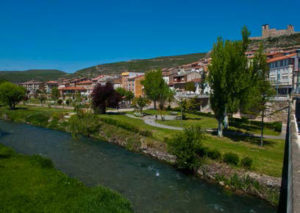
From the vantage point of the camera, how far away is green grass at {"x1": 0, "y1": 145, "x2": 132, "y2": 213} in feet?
37.2

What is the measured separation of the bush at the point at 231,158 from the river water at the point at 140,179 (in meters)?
2.74

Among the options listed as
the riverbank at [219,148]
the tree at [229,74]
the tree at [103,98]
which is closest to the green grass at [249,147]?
the riverbank at [219,148]

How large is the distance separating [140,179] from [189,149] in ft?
17.3

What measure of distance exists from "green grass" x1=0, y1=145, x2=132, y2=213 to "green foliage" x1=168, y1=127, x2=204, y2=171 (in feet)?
27.6

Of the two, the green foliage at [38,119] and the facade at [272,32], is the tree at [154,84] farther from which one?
the facade at [272,32]

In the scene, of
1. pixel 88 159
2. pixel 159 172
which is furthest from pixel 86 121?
pixel 159 172

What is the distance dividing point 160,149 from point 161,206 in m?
11.3

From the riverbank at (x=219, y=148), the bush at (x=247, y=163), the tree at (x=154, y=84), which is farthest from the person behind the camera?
the tree at (x=154, y=84)

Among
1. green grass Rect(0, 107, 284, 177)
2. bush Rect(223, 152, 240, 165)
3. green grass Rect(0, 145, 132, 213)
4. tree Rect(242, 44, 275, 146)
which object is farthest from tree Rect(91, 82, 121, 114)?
bush Rect(223, 152, 240, 165)

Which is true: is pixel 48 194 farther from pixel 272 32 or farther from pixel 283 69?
pixel 272 32

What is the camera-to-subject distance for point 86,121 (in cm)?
3675

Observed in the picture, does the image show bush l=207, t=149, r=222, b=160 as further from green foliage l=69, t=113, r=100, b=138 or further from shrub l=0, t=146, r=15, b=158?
green foliage l=69, t=113, r=100, b=138

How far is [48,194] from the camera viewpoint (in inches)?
503

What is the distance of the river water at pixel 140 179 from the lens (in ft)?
47.1
